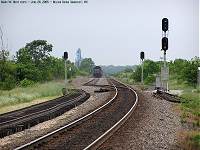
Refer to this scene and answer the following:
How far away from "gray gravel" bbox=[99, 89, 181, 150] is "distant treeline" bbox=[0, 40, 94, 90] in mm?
25500

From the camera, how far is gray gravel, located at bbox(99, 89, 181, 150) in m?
11.7

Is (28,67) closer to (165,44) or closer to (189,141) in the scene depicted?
(165,44)

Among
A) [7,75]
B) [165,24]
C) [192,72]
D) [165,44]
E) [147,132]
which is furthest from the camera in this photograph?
[7,75]

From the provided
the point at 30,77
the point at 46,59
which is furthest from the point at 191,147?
the point at 46,59

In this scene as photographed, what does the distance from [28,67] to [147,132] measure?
1735 inches

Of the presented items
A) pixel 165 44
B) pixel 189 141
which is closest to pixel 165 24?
pixel 165 44

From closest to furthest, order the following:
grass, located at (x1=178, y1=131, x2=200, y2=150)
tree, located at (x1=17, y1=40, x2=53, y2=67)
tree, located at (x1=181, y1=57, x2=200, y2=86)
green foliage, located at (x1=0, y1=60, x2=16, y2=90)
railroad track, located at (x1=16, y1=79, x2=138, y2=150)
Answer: railroad track, located at (x1=16, y1=79, x2=138, y2=150), grass, located at (x1=178, y1=131, x2=200, y2=150), green foliage, located at (x1=0, y1=60, x2=16, y2=90), tree, located at (x1=181, y1=57, x2=200, y2=86), tree, located at (x1=17, y1=40, x2=53, y2=67)

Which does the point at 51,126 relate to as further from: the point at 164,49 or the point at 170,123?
the point at 164,49

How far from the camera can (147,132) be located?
46.1ft

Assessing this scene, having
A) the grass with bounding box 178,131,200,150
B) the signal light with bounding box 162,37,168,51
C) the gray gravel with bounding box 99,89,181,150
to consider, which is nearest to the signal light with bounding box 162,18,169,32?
A: the signal light with bounding box 162,37,168,51

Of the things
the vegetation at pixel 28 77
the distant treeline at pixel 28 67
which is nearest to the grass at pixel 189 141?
the vegetation at pixel 28 77

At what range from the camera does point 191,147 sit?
11.9 m

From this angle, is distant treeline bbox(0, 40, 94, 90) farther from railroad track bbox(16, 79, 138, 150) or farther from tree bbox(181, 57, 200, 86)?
railroad track bbox(16, 79, 138, 150)

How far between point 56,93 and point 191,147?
25719 millimetres
